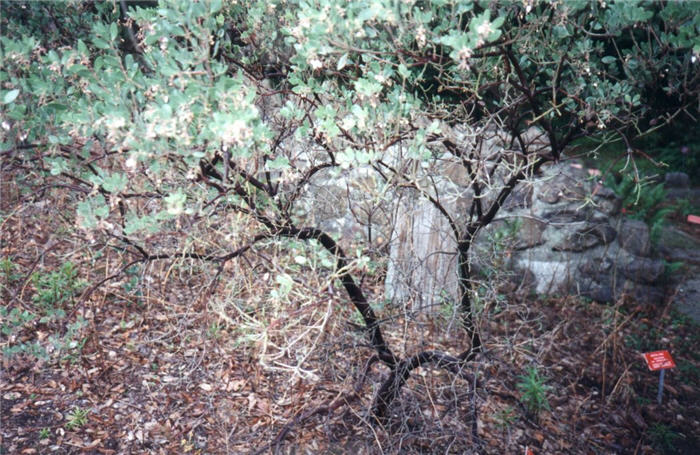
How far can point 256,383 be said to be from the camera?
3.29 meters

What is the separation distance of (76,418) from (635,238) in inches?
179

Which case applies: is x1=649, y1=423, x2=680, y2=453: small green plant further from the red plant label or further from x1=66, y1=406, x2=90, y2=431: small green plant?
x1=66, y1=406, x2=90, y2=431: small green plant

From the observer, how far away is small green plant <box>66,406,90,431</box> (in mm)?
2846

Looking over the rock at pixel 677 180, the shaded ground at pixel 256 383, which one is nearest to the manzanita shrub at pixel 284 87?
the shaded ground at pixel 256 383

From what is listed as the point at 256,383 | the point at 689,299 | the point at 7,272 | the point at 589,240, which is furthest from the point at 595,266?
the point at 7,272

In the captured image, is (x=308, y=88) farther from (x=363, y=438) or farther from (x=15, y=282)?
(x=15, y=282)

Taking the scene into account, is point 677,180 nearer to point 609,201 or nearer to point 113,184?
point 609,201

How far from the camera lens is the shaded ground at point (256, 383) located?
2.68 meters

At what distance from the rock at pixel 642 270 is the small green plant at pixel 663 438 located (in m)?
1.73

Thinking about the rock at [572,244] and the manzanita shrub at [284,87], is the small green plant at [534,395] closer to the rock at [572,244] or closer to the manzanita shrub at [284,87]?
the manzanita shrub at [284,87]

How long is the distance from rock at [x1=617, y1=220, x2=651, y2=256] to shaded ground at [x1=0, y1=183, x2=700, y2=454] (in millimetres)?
942

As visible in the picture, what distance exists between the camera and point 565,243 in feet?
15.9

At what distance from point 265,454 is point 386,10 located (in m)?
2.20

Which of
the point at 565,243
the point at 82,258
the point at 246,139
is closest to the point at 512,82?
the point at 246,139
